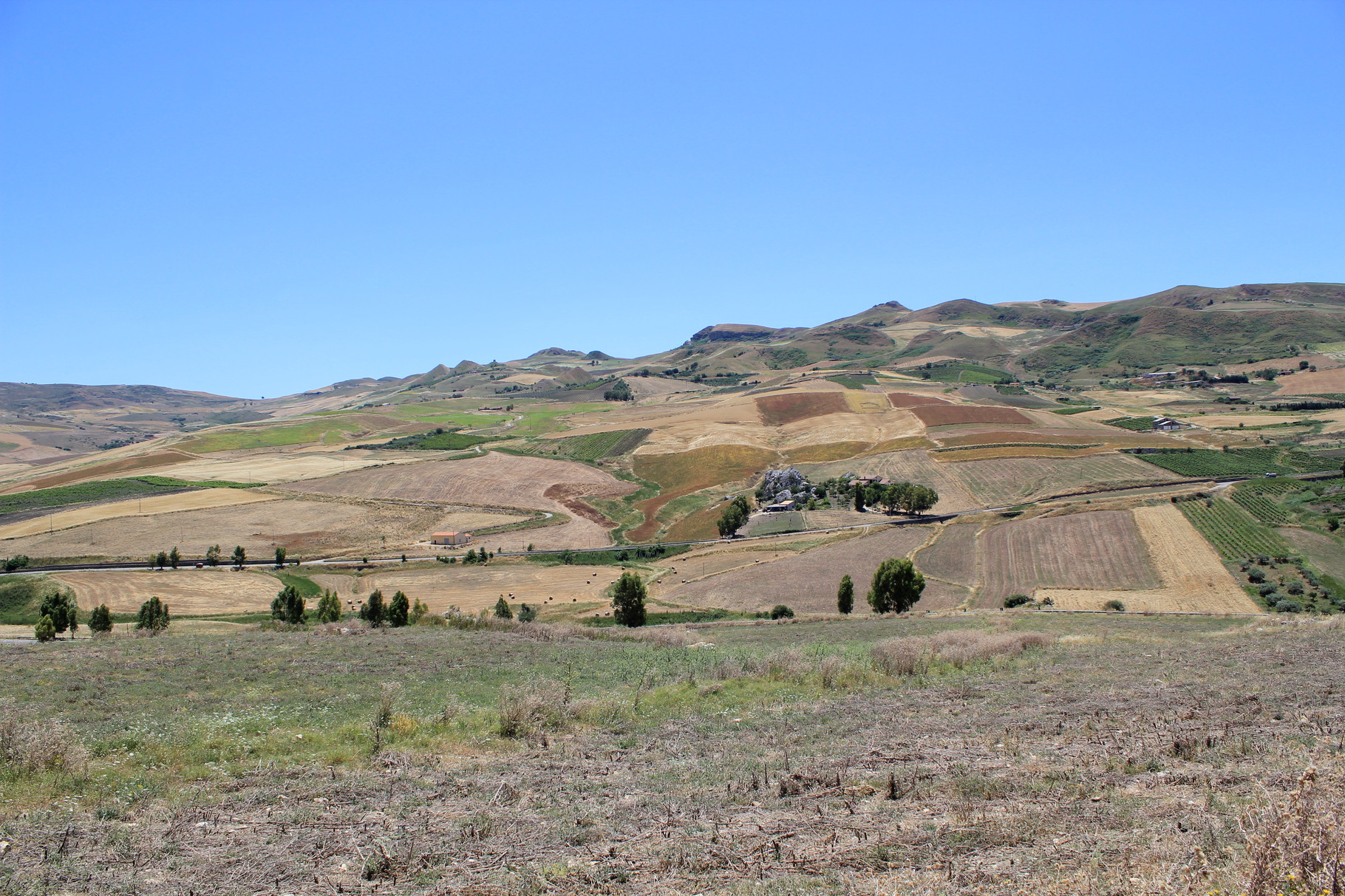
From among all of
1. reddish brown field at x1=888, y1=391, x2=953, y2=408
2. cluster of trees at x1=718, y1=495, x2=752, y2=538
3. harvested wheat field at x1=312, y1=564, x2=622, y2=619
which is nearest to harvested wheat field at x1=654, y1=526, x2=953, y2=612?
harvested wheat field at x1=312, y1=564, x2=622, y2=619

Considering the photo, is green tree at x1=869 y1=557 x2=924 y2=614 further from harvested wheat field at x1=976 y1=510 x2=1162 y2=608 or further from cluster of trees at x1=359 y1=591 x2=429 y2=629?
cluster of trees at x1=359 y1=591 x2=429 y2=629

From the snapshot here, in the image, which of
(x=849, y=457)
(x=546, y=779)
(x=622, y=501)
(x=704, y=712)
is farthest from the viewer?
(x=849, y=457)

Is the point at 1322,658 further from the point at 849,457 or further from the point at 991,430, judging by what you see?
the point at 991,430

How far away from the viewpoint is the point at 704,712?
1541 cm

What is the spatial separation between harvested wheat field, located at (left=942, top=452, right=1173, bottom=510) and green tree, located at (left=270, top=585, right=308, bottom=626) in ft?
203

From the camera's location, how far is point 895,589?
45.2m

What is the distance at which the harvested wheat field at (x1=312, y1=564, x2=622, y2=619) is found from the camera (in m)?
57.0

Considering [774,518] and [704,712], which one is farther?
[774,518]

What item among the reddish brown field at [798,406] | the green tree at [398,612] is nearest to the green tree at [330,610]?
the green tree at [398,612]

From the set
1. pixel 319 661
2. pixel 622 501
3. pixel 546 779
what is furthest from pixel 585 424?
pixel 546 779

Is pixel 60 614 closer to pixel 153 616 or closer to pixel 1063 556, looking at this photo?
pixel 153 616

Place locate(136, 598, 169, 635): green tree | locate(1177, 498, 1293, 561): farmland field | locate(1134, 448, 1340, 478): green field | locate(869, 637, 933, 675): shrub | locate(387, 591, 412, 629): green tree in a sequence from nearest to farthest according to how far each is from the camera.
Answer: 1. locate(869, 637, 933, 675): shrub
2. locate(387, 591, 412, 629): green tree
3. locate(136, 598, 169, 635): green tree
4. locate(1177, 498, 1293, 561): farmland field
5. locate(1134, 448, 1340, 478): green field

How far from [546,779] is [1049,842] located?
6838mm

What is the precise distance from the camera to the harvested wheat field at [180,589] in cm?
5512
